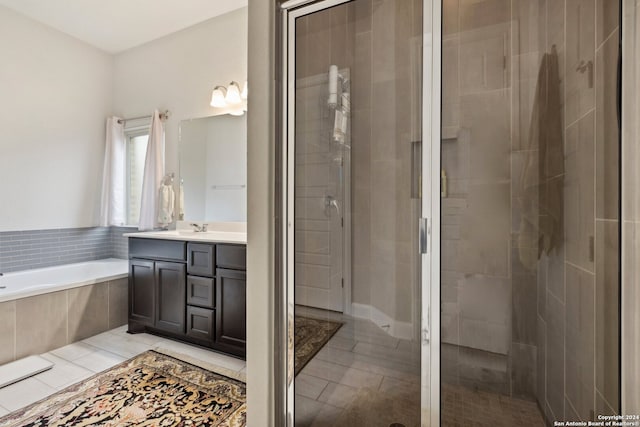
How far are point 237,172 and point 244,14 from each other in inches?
56.7

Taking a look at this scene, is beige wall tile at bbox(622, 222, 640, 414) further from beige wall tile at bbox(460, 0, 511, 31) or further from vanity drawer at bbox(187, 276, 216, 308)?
vanity drawer at bbox(187, 276, 216, 308)

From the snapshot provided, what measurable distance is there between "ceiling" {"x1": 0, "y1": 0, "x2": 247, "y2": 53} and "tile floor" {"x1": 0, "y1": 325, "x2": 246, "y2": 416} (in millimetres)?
2892

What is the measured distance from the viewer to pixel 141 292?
263 centimetres

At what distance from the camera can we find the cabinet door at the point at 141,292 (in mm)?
2570

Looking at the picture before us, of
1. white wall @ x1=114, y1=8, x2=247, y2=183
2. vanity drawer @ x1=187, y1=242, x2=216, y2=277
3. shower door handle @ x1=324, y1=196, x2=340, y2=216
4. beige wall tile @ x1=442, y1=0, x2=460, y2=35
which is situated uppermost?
white wall @ x1=114, y1=8, x2=247, y2=183

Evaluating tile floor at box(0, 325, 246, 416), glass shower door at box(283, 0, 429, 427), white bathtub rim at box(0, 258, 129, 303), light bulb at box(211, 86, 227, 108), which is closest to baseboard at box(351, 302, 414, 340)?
glass shower door at box(283, 0, 429, 427)

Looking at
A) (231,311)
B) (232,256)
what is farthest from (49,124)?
(231,311)

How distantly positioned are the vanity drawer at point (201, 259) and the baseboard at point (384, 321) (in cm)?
128

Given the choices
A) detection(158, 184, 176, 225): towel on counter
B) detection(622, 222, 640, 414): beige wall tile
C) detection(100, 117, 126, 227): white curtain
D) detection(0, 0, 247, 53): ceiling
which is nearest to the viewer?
detection(622, 222, 640, 414): beige wall tile

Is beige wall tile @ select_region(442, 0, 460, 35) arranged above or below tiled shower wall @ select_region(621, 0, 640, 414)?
above

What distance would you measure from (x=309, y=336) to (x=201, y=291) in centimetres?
124

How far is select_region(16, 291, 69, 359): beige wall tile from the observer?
220 cm

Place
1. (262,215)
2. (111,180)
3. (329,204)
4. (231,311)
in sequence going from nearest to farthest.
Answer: (262,215) < (329,204) < (231,311) < (111,180)

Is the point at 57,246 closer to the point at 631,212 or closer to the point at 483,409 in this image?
the point at 483,409
